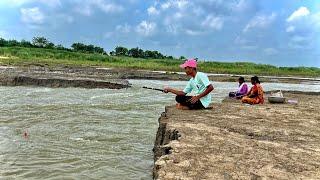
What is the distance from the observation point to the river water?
299 inches

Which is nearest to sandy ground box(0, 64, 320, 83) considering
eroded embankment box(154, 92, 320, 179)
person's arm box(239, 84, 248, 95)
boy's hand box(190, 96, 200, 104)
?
person's arm box(239, 84, 248, 95)

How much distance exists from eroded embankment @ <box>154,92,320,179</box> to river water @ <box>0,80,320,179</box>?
773mm

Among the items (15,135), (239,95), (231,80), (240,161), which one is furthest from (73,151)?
(231,80)

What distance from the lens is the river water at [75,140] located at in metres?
7.59

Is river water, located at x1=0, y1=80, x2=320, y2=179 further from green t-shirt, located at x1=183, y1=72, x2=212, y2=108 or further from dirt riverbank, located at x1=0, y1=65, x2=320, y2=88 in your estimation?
dirt riverbank, located at x1=0, y1=65, x2=320, y2=88

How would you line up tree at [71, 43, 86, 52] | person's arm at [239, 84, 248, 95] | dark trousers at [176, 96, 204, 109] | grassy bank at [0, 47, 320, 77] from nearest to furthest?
1. dark trousers at [176, 96, 204, 109]
2. person's arm at [239, 84, 248, 95]
3. grassy bank at [0, 47, 320, 77]
4. tree at [71, 43, 86, 52]

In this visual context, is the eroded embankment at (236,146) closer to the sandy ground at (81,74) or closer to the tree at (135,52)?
the sandy ground at (81,74)

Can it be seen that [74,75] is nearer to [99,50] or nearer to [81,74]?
[81,74]

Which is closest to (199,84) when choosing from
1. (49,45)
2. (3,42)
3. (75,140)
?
(75,140)

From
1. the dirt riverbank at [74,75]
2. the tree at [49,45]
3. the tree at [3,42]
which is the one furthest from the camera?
the tree at [49,45]

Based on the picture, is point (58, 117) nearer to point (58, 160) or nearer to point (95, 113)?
point (95, 113)

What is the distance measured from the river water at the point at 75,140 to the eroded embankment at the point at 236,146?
0.77 m

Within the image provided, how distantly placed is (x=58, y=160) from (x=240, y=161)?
357 cm

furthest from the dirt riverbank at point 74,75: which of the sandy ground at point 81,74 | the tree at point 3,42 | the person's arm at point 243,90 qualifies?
the tree at point 3,42
